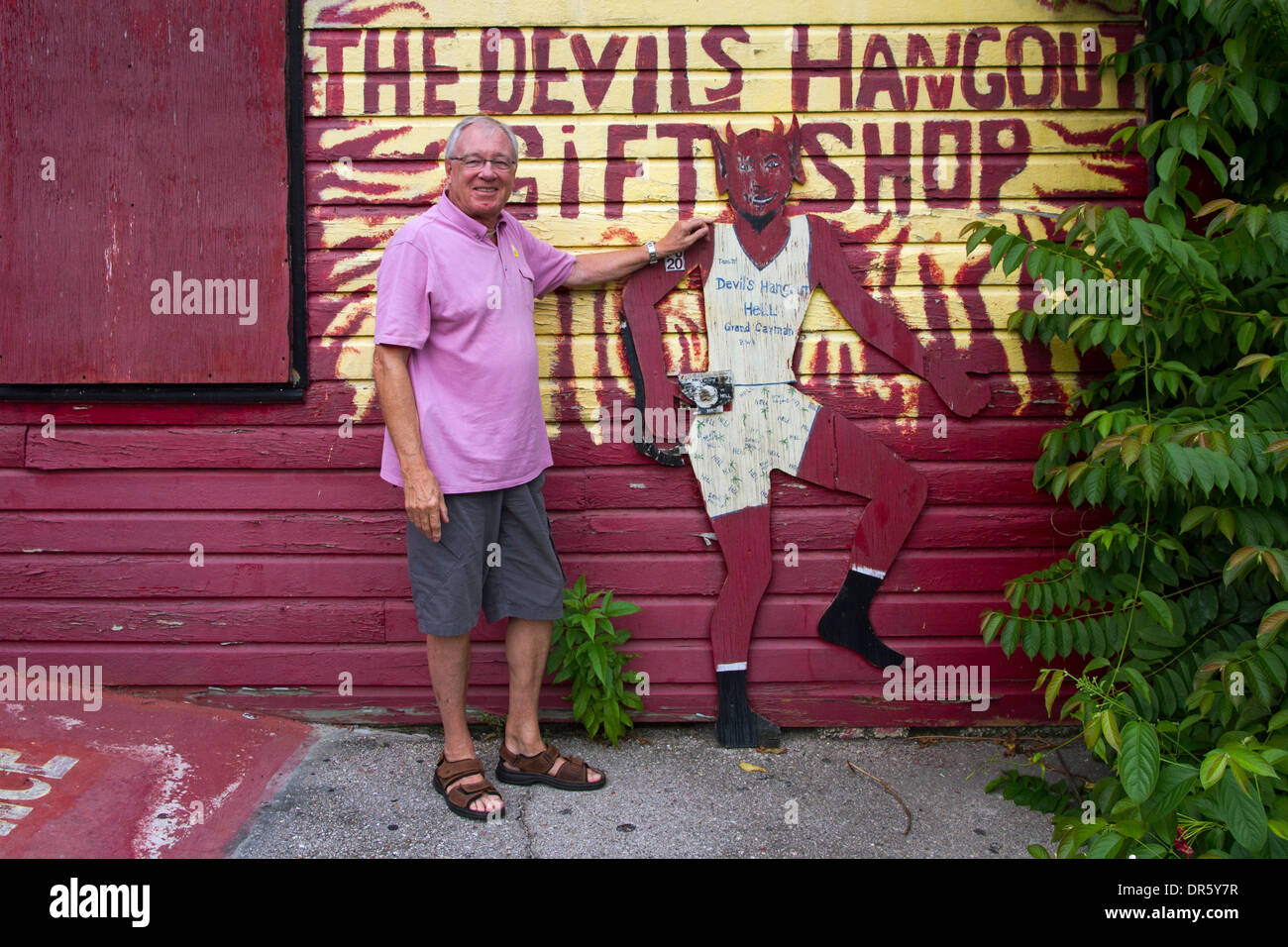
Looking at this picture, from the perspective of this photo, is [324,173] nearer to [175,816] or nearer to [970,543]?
[175,816]

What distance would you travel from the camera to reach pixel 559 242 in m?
3.65

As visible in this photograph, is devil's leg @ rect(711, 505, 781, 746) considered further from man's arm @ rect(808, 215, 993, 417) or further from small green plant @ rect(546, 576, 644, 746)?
man's arm @ rect(808, 215, 993, 417)

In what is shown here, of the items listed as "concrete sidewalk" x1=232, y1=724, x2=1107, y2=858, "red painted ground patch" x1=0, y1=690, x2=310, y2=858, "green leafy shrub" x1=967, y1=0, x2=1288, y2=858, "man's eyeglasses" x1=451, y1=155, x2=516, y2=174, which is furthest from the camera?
"man's eyeglasses" x1=451, y1=155, x2=516, y2=174

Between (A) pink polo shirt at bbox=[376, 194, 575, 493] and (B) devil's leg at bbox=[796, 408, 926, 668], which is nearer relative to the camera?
(A) pink polo shirt at bbox=[376, 194, 575, 493]

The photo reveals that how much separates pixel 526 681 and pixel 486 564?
45cm

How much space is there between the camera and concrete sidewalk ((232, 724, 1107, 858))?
3.02 meters

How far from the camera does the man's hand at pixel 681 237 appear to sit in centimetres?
357

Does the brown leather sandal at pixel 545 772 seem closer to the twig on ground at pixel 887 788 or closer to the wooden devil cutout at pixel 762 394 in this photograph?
the wooden devil cutout at pixel 762 394

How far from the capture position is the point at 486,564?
3.30 metres

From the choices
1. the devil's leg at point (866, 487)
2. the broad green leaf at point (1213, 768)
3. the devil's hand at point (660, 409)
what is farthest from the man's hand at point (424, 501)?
the broad green leaf at point (1213, 768)

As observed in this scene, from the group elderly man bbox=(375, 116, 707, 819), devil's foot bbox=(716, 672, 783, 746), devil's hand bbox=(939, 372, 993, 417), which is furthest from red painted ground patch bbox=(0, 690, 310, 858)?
devil's hand bbox=(939, 372, 993, 417)

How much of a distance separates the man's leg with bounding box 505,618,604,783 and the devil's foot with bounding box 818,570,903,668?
1.05m

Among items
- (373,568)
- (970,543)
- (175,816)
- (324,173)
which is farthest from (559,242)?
(175,816)

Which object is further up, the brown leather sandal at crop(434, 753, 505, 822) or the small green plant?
the small green plant
